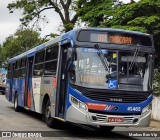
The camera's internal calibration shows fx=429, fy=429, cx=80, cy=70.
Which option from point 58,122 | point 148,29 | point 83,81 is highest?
point 148,29

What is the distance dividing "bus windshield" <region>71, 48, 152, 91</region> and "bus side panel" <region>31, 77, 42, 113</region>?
13.7 feet

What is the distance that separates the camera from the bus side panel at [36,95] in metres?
15.8

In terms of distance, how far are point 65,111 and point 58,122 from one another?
2.16 meters

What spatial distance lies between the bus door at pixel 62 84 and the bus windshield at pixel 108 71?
87 centimetres

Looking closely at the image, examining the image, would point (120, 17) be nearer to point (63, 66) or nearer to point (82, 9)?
point (82, 9)

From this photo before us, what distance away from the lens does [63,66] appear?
13.1 m

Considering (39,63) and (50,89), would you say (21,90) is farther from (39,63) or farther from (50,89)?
(50,89)

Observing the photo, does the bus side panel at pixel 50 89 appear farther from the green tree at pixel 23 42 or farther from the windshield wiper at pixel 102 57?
the green tree at pixel 23 42

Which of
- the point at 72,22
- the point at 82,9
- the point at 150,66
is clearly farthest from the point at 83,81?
the point at 72,22

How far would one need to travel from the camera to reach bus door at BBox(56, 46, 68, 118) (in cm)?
1264

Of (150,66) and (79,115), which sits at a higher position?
(150,66)

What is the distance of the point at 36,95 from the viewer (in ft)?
54.1

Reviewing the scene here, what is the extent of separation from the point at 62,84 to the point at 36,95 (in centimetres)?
377

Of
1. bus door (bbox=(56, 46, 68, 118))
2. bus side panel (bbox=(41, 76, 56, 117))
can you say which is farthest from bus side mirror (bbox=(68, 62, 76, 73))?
bus side panel (bbox=(41, 76, 56, 117))
